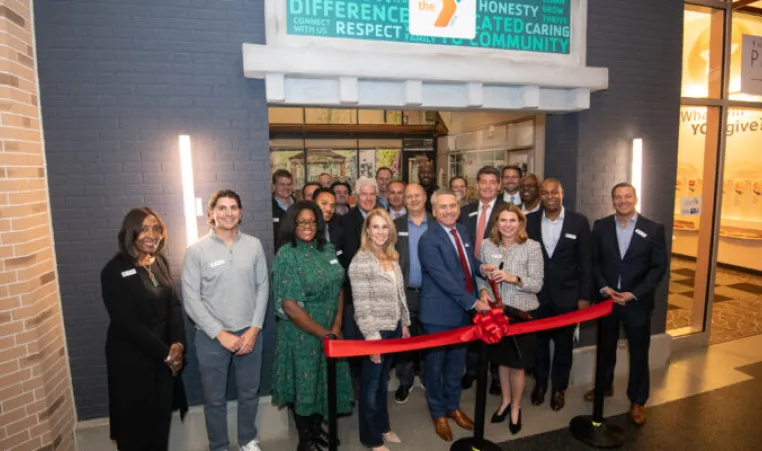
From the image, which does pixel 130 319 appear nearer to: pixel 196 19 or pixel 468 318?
pixel 196 19

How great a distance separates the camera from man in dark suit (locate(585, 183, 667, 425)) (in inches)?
155

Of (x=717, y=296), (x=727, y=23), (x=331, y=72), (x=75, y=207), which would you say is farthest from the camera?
(x=717, y=296)

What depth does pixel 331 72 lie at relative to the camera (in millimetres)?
3678

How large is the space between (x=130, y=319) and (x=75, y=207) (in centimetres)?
124

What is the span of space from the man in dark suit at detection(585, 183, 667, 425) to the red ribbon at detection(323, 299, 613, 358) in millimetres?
621

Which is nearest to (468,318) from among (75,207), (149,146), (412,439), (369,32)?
(412,439)

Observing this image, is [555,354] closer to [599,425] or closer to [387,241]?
[599,425]

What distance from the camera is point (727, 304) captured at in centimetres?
734

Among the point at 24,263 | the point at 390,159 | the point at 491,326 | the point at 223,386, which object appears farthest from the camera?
the point at 390,159

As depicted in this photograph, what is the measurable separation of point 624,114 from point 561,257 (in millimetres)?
2013

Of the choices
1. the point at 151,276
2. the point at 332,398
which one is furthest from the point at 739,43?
the point at 151,276

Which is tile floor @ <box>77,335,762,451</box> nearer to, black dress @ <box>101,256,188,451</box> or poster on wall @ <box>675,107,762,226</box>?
black dress @ <box>101,256,188,451</box>

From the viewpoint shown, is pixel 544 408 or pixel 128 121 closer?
pixel 128 121

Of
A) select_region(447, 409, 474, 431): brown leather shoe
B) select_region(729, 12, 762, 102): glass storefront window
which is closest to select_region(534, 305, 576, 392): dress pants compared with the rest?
select_region(447, 409, 474, 431): brown leather shoe
